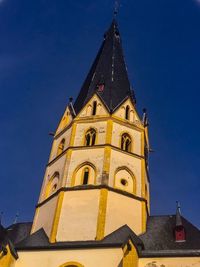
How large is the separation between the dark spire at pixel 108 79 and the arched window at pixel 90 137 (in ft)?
6.57

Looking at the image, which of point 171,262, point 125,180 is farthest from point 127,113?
point 171,262

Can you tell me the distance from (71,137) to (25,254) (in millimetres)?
7358

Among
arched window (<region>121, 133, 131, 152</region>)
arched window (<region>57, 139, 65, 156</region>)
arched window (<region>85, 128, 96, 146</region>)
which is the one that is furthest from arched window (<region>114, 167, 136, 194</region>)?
arched window (<region>57, 139, 65, 156</region>)

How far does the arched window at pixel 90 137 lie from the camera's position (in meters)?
22.8

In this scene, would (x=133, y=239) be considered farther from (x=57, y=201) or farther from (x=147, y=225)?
(x=57, y=201)

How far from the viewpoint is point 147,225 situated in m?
20.0

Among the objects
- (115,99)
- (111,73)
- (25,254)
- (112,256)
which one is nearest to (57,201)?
(25,254)

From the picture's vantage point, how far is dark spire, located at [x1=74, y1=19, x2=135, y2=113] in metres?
26.2

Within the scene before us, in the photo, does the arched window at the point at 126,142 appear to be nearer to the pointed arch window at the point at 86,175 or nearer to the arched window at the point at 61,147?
the pointed arch window at the point at 86,175

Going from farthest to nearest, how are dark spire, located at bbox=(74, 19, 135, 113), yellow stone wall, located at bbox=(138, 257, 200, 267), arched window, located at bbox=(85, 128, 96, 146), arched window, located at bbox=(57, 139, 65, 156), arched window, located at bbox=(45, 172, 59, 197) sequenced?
1. dark spire, located at bbox=(74, 19, 135, 113)
2. arched window, located at bbox=(57, 139, 65, 156)
3. arched window, located at bbox=(85, 128, 96, 146)
4. arched window, located at bbox=(45, 172, 59, 197)
5. yellow stone wall, located at bbox=(138, 257, 200, 267)

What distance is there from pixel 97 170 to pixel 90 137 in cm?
280

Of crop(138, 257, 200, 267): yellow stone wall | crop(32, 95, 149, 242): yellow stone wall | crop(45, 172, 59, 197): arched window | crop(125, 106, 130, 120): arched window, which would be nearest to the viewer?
crop(138, 257, 200, 267): yellow stone wall

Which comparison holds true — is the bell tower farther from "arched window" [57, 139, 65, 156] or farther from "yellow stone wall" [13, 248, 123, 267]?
"yellow stone wall" [13, 248, 123, 267]

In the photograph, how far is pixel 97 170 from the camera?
20953 mm
